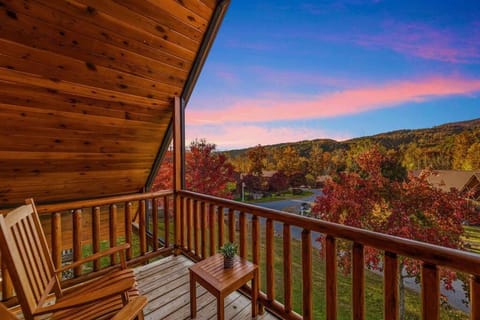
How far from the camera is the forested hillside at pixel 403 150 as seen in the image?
3207mm

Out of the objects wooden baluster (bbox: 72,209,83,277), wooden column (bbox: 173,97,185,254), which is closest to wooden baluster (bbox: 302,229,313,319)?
wooden column (bbox: 173,97,185,254)

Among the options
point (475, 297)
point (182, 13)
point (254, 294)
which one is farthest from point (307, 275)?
point (182, 13)

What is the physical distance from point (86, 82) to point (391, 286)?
339cm

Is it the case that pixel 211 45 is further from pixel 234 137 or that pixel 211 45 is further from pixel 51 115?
pixel 234 137

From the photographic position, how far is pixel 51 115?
8.80 ft

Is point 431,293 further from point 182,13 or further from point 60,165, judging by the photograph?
point 60,165

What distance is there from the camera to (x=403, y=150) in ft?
12.5

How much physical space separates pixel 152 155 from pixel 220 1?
9.02 ft

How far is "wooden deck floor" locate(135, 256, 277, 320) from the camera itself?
1.97 metres

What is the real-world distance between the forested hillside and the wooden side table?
3120 millimetres

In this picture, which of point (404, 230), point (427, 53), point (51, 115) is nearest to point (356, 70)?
point (427, 53)

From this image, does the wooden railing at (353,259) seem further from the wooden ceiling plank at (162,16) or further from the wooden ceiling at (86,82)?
the wooden ceiling plank at (162,16)

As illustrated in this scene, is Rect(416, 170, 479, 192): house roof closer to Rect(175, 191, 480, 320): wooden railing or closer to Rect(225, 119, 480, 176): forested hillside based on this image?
Rect(225, 119, 480, 176): forested hillside

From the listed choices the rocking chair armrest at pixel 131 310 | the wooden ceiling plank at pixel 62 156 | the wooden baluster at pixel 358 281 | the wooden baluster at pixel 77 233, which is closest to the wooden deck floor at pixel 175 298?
the wooden baluster at pixel 77 233
